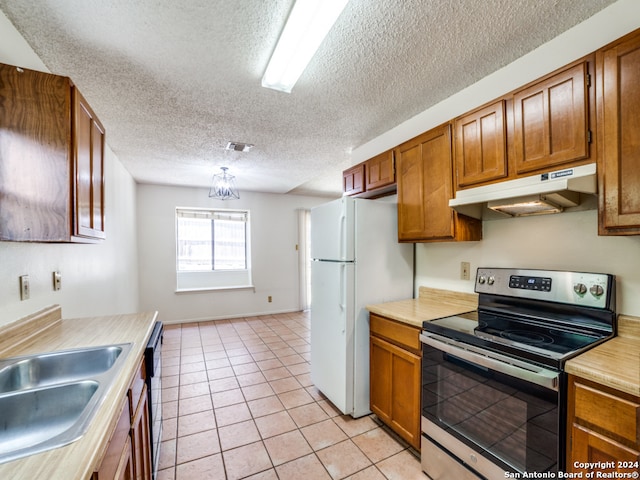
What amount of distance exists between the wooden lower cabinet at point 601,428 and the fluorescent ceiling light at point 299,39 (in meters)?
1.74

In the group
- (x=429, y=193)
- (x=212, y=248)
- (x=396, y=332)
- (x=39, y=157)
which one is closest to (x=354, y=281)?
(x=396, y=332)

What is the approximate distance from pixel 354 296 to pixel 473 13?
5.76 ft

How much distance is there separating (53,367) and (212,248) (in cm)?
415

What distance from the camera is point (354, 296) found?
220 cm

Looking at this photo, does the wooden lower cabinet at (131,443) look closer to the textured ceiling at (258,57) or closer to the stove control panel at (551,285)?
the textured ceiling at (258,57)

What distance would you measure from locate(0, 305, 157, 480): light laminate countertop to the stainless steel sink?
0.06 meters

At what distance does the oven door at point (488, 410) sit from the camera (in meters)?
1.15

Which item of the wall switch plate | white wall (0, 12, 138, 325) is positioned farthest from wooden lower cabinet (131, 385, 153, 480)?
the wall switch plate

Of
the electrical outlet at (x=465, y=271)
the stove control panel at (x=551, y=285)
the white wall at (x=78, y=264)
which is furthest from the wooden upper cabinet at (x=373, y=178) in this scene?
the white wall at (x=78, y=264)

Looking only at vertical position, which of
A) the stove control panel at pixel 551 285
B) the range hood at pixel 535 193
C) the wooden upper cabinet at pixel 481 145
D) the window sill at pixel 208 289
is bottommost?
the window sill at pixel 208 289

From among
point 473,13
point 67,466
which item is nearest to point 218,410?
point 67,466

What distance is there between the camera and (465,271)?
2.11 metres

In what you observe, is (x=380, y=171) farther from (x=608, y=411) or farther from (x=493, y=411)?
(x=608, y=411)

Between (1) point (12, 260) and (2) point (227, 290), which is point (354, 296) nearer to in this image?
(1) point (12, 260)
